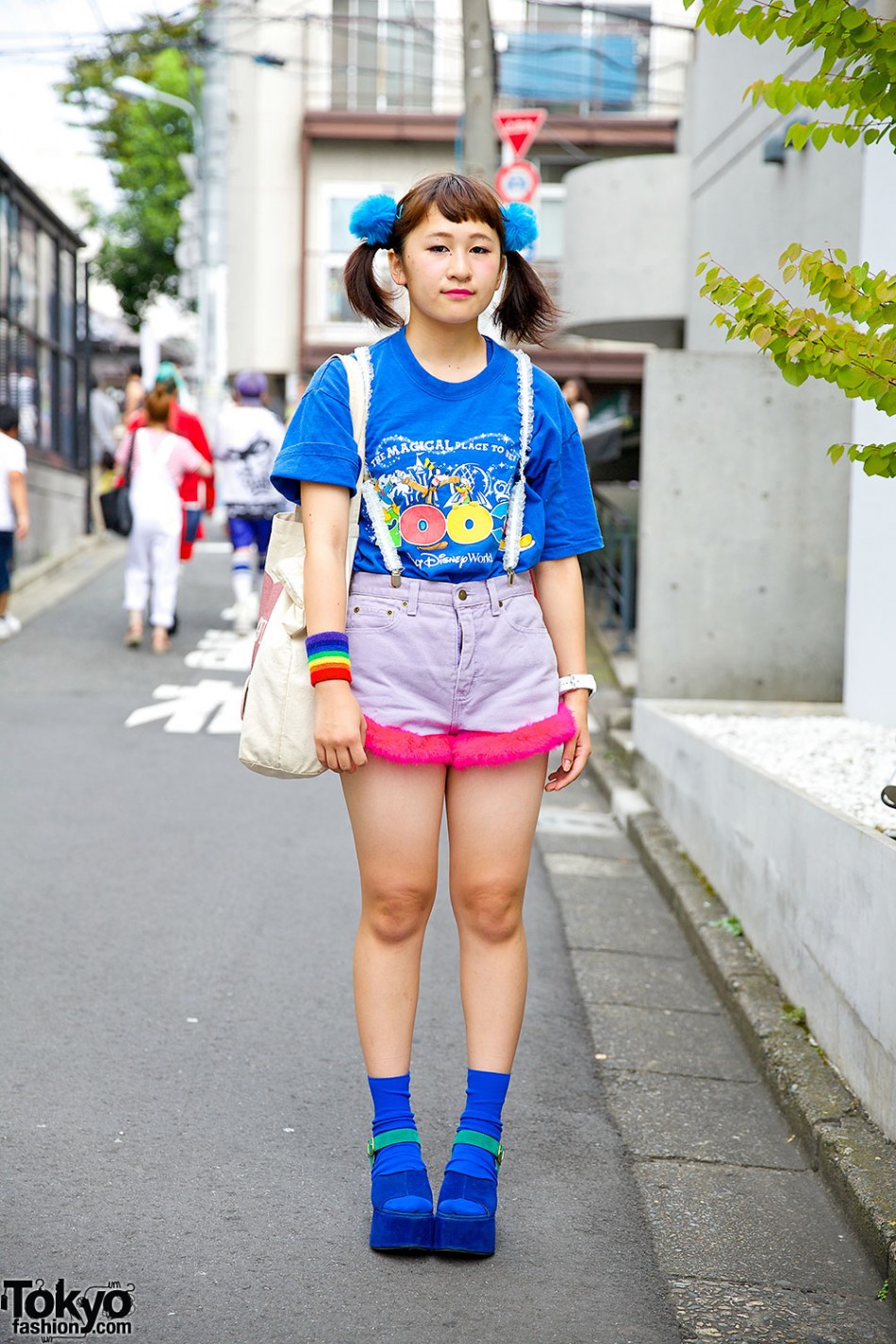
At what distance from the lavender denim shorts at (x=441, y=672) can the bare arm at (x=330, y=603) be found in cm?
7

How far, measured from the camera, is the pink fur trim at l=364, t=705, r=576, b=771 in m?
2.89

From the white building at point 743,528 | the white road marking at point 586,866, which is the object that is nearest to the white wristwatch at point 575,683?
the white road marking at point 586,866

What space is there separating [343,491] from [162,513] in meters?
8.70

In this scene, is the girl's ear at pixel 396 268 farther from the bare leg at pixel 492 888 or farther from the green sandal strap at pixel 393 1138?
the green sandal strap at pixel 393 1138

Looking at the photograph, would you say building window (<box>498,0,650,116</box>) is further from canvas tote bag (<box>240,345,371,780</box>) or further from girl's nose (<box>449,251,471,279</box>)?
canvas tote bag (<box>240,345,371,780</box>)

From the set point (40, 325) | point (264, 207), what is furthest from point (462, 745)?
point (264, 207)

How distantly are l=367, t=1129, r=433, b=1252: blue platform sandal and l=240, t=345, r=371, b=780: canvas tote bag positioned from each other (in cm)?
77

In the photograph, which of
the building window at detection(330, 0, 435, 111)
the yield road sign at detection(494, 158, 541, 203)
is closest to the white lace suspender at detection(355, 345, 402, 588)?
the yield road sign at detection(494, 158, 541, 203)

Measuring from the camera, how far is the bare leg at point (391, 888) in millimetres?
2941

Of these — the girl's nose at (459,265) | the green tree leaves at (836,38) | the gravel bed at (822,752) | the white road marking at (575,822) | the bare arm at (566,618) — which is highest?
the green tree leaves at (836,38)

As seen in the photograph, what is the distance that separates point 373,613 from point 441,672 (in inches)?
6.6

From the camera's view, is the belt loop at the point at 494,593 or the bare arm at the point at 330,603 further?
the belt loop at the point at 494,593

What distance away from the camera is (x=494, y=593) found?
2951mm

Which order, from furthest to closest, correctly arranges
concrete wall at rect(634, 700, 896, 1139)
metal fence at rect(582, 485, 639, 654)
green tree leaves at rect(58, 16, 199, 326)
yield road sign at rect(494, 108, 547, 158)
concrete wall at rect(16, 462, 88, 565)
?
green tree leaves at rect(58, 16, 199, 326), concrete wall at rect(16, 462, 88, 565), yield road sign at rect(494, 108, 547, 158), metal fence at rect(582, 485, 639, 654), concrete wall at rect(634, 700, 896, 1139)
